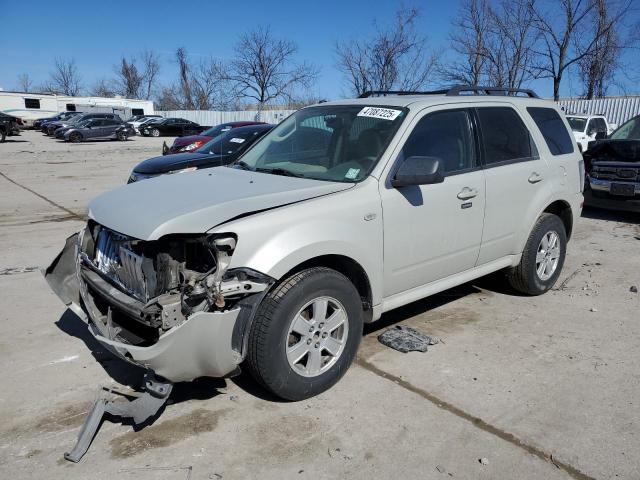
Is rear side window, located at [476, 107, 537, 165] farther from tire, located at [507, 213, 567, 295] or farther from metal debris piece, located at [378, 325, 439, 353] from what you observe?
metal debris piece, located at [378, 325, 439, 353]

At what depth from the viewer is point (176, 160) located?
28.3 feet

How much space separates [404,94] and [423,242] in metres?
1.83

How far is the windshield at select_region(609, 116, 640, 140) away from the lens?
9.74 meters

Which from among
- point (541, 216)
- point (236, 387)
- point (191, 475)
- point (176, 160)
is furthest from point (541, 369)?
point (176, 160)

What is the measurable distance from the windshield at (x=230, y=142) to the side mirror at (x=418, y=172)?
637 centimetres

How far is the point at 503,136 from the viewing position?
4758 millimetres

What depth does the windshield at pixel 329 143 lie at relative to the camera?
154 inches

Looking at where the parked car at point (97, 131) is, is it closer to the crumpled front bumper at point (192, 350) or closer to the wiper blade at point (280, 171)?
the wiper blade at point (280, 171)

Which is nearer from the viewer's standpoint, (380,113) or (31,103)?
(380,113)

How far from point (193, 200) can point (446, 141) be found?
2.08 meters

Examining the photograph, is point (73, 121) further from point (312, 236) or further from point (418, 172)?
point (312, 236)

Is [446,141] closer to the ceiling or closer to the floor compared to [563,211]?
closer to the ceiling

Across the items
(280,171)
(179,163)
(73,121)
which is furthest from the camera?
(73,121)

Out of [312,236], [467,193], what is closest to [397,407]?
[312,236]
